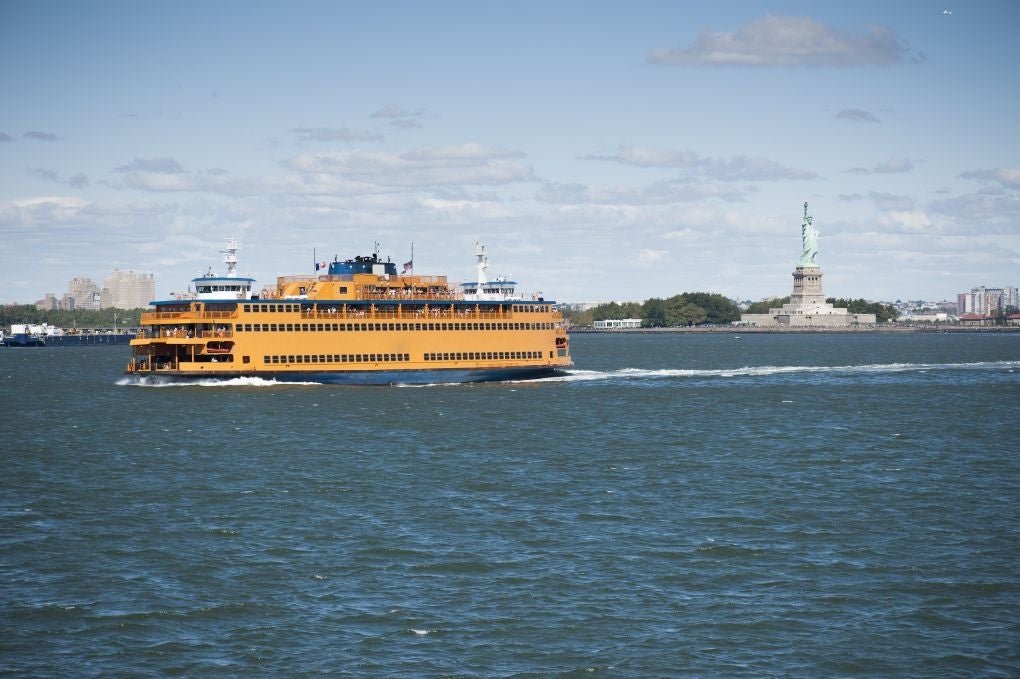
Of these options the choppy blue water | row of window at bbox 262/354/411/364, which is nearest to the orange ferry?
row of window at bbox 262/354/411/364

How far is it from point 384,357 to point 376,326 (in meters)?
2.25

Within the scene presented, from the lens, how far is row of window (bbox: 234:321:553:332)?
84938 mm

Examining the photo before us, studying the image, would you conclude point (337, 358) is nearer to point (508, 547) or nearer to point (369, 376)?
point (369, 376)

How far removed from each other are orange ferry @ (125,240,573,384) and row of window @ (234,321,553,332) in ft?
0.22

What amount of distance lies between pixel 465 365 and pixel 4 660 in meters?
68.5

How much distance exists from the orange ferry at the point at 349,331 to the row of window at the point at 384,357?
0.07 meters

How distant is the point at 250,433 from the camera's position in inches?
2371

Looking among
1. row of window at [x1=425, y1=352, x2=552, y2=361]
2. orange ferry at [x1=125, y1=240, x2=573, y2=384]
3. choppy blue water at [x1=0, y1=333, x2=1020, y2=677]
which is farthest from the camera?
row of window at [x1=425, y1=352, x2=552, y2=361]

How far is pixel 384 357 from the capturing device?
292ft

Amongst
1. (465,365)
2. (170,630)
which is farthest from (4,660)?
(465,365)

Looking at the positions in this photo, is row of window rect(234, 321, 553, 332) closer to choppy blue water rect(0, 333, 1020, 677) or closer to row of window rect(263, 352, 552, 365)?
row of window rect(263, 352, 552, 365)

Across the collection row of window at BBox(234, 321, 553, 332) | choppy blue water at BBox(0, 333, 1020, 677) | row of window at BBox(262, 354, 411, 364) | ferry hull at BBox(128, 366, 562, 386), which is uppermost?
row of window at BBox(234, 321, 553, 332)

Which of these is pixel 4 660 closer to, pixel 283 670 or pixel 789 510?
pixel 283 670

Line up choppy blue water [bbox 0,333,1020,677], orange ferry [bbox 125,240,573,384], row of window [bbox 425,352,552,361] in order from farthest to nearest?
1. row of window [bbox 425,352,552,361]
2. orange ferry [bbox 125,240,573,384]
3. choppy blue water [bbox 0,333,1020,677]
